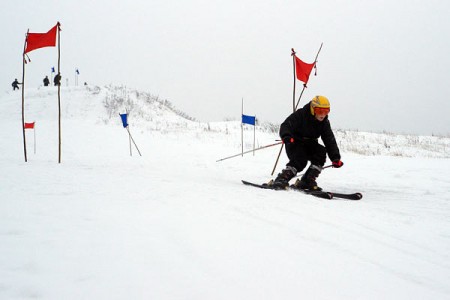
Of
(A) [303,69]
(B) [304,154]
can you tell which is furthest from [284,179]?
(A) [303,69]

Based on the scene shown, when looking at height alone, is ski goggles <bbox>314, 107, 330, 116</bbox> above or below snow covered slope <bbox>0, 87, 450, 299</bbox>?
above

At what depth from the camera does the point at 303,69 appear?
23.6 feet

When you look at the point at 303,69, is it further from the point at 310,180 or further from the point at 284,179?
the point at 284,179

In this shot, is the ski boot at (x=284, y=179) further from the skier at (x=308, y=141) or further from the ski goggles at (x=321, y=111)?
the ski goggles at (x=321, y=111)

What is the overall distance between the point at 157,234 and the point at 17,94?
30283mm

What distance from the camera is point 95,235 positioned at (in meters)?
1.92

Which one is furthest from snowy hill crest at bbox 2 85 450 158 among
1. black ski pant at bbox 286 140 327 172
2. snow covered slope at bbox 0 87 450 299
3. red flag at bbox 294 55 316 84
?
snow covered slope at bbox 0 87 450 299

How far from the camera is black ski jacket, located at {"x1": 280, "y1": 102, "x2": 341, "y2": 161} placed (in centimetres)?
506

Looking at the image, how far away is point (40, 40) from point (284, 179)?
22.1 feet

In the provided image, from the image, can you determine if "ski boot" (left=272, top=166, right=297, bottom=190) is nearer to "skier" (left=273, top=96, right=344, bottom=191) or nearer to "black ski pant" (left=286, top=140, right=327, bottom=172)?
"skier" (left=273, top=96, right=344, bottom=191)

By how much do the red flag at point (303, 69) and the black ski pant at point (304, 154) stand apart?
2.47 meters

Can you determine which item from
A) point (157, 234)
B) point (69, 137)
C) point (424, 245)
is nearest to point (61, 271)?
point (157, 234)

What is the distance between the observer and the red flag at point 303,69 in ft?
23.4

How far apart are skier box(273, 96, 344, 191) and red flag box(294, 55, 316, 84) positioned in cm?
227
